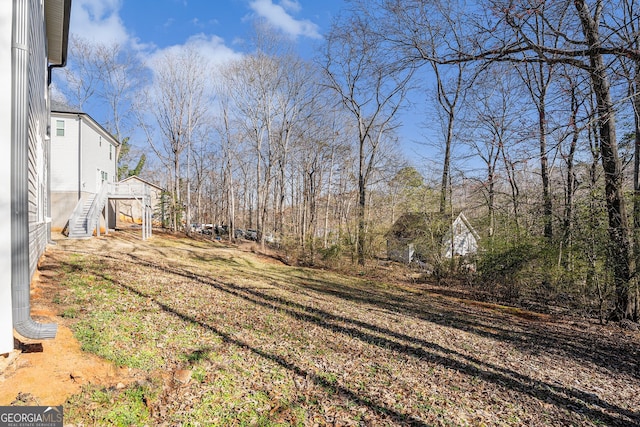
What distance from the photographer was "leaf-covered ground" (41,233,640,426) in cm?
327

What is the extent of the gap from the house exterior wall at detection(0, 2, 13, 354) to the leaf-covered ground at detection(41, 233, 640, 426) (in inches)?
36.1

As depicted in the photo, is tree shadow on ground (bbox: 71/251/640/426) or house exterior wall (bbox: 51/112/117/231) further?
house exterior wall (bbox: 51/112/117/231)

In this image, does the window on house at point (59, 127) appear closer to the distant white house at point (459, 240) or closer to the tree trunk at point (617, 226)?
the distant white house at point (459, 240)

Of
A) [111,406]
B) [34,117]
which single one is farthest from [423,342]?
[34,117]

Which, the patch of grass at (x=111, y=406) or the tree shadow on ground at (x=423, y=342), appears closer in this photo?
the patch of grass at (x=111, y=406)

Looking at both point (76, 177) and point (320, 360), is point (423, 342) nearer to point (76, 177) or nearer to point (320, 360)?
point (320, 360)

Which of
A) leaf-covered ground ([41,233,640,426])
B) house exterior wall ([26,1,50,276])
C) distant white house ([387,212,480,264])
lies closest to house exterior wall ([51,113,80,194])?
house exterior wall ([26,1,50,276])

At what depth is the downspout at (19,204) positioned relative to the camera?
10.3 ft

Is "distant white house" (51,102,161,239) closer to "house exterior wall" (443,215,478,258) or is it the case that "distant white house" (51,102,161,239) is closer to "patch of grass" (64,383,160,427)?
"patch of grass" (64,383,160,427)

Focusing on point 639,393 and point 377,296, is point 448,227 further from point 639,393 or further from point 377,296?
point 639,393

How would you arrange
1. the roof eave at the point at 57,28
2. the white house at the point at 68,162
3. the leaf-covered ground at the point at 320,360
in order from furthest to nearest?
the white house at the point at 68,162, the roof eave at the point at 57,28, the leaf-covered ground at the point at 320,360

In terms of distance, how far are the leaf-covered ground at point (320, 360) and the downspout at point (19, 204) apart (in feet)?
2.64

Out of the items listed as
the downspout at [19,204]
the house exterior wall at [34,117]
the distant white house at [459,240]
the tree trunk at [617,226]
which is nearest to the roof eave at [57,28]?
the house exterior wall at [34,117]

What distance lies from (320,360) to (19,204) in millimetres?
3823
